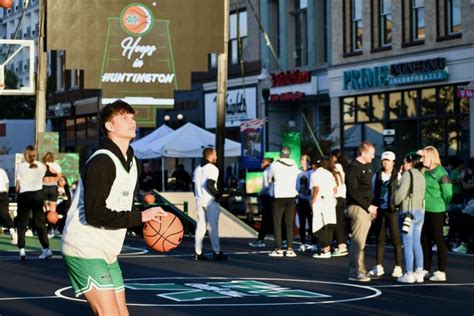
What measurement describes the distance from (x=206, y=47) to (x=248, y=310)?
17862 mm

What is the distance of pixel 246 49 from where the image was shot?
44.1m

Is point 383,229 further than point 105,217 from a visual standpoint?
Yes

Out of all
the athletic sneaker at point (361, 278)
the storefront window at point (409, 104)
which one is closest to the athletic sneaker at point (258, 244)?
the athletic sneaker at point (361, 278)

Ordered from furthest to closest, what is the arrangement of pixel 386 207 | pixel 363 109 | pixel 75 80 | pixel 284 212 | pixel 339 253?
pixel 75 80, pixel 363 109, pixel 284 212, pixel 339 253, pixel 386 207

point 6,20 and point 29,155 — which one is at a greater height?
point 6,20

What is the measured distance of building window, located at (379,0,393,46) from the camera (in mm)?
35781

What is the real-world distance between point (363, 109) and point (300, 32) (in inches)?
193

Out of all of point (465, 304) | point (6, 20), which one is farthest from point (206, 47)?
point (6, 20)

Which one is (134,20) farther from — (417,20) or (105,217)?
(105,217)

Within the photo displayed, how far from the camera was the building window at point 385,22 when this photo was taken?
3578cm

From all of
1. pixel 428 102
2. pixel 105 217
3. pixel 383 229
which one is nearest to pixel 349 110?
pixel 428 102

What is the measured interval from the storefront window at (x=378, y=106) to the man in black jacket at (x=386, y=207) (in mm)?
20373

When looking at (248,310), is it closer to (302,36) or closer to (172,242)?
(172,242)

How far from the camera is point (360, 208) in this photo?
15.5 meters
